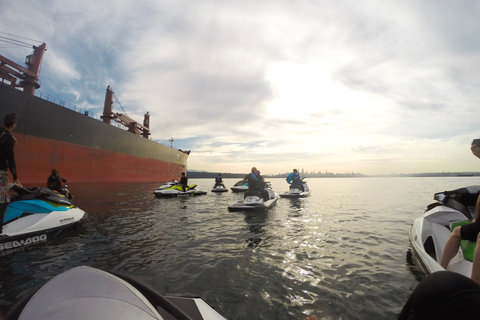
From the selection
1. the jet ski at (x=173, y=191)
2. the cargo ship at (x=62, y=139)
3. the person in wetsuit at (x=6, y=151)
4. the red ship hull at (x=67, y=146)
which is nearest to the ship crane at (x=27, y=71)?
the cargo ship at (x=62, y=139)

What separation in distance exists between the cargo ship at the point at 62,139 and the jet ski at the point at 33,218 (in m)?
15.3

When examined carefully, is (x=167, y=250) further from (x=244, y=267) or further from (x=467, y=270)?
(x=467, y=270)

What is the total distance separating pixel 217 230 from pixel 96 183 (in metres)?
21.9

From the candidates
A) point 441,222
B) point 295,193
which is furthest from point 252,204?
point 295,193

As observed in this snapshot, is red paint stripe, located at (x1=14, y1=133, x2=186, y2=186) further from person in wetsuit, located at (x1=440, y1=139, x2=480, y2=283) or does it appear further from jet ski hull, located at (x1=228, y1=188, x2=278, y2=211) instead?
person in wetsuit, located at (x1=440, y1=139, x2=480, y2=283)

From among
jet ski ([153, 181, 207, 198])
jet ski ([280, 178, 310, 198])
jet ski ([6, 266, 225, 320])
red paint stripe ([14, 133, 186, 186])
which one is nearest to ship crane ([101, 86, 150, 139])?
red paint stripe ([14, 133, 186, 186])

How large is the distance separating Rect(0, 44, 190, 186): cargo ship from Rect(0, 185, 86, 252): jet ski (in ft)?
50.3

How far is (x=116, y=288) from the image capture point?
105cm

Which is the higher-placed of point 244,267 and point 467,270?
point 467,270

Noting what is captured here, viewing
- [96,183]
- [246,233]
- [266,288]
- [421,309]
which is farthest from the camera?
[96,183]

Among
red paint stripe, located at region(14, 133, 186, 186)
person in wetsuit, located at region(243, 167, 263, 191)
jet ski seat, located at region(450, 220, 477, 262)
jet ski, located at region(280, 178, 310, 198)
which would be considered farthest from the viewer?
jet ski, located at region(280, 178, 310, 198)

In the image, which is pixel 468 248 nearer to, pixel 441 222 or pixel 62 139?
pixel 441 222

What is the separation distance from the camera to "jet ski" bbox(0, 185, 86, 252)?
4958 millimetres

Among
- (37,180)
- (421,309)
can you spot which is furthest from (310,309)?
(37,180)
